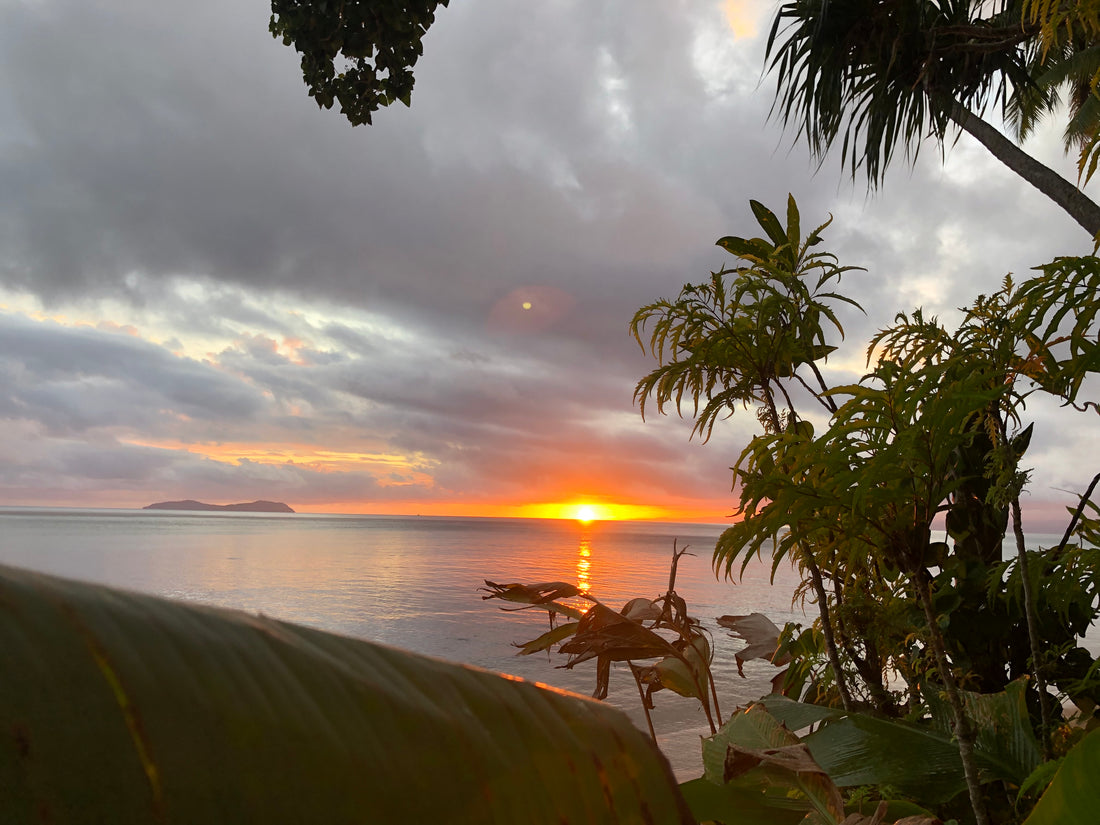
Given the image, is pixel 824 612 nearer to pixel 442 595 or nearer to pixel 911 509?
pixel 911 509

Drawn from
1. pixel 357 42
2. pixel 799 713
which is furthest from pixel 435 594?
pixel 799 713

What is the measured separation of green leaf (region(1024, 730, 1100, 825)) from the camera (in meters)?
0.57

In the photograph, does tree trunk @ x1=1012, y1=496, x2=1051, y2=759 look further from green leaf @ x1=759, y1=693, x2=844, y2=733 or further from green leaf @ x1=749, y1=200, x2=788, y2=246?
green leaf @ x1=749, y1=200, x2=788, y2=246

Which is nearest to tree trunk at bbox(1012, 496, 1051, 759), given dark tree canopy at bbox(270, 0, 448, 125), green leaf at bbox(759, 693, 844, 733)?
green leaf at bbox(759, 693, 844, 733)

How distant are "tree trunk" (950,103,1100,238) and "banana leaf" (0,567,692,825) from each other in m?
4.82

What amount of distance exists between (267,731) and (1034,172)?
581 cm

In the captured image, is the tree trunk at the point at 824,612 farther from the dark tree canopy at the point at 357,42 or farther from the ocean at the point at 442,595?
the dark tree canopy at the point at 357,42

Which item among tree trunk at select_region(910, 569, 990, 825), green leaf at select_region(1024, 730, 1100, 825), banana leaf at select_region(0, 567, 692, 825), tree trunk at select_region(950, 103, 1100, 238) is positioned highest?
tree trunk at select_region(950, 103, 1100, 238)

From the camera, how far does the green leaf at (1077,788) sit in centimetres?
57

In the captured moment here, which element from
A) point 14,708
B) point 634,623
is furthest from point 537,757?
point 634,623

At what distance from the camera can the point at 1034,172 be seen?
14.8 ft

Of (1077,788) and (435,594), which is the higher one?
(1077,788)

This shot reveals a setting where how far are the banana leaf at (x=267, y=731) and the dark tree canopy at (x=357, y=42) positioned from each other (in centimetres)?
433

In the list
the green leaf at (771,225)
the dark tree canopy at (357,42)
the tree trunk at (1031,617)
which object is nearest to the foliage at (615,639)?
the tree trunk at (1031,617)
